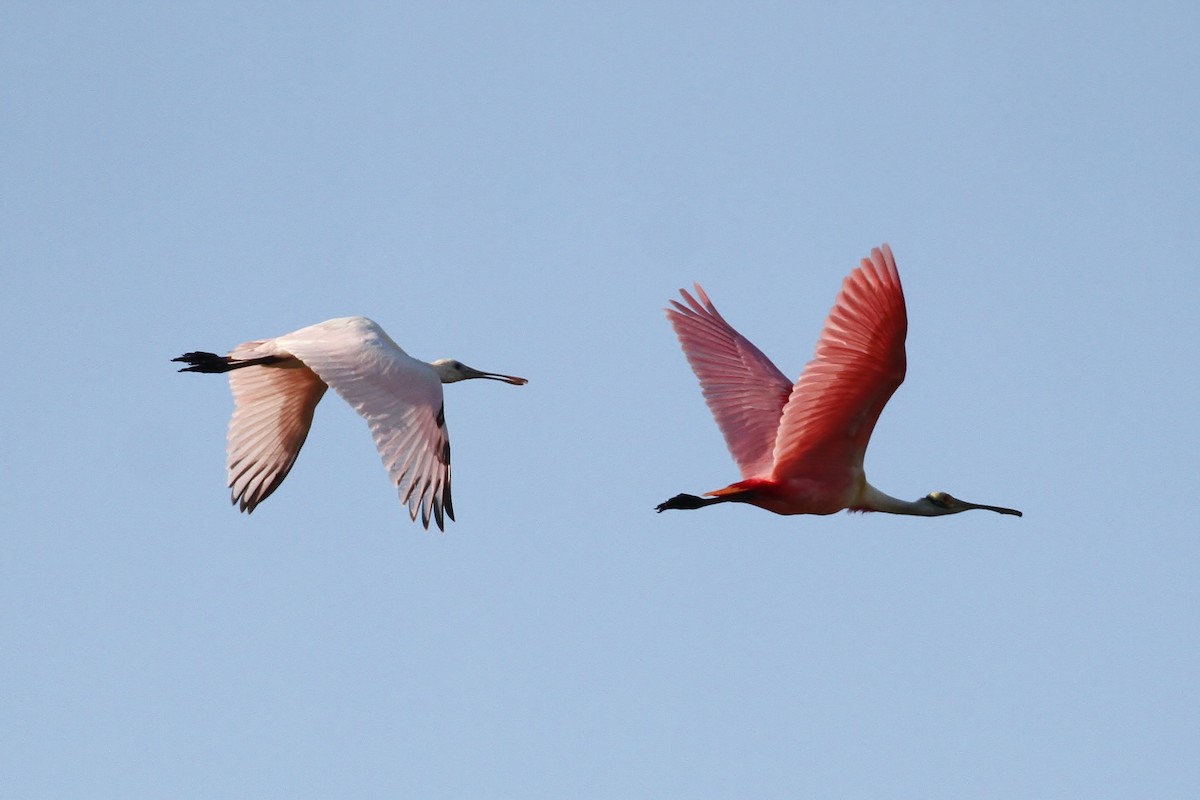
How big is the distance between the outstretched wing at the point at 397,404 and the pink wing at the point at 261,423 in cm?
141

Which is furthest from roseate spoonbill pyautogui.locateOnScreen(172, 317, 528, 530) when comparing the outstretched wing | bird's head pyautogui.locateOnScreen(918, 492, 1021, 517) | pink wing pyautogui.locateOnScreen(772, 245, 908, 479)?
bird's head pyautogui.locateOnScreen(918, 492, 1021, 517)

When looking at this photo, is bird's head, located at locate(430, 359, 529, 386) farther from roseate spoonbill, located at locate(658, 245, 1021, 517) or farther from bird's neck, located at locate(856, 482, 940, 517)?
bird's neck, located at locate(856, 482, 940, 517)

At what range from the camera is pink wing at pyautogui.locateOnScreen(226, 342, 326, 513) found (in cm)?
1730

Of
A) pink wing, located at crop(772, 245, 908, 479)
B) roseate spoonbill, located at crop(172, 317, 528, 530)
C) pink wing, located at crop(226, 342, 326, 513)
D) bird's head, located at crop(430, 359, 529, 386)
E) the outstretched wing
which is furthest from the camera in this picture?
bird's head, located at crop(430, 359, 529, 386)

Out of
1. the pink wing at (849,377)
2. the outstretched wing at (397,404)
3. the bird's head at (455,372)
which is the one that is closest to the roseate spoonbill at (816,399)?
the pink wing at (849,377)

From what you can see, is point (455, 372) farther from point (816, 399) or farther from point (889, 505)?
point (816, 399)

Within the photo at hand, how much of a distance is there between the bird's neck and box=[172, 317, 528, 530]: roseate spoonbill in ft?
10.1

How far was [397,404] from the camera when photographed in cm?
1512

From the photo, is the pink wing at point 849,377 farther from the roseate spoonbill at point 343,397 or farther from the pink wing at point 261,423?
the pink wing at point 261,423

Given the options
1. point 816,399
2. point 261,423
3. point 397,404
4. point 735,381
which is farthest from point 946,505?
point 261,423

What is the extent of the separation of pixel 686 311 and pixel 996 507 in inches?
115

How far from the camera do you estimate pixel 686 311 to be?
16938 millimetres

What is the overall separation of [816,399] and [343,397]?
3436 mm

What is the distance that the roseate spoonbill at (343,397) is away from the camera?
14844 mm
